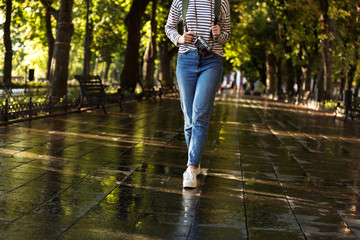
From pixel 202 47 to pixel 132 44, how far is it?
22.1m

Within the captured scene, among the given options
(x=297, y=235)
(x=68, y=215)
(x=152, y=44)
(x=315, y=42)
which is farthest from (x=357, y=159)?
(x=315, y=42)

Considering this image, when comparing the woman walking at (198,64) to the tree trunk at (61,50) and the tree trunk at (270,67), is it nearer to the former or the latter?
the tree trunk at (61,50)

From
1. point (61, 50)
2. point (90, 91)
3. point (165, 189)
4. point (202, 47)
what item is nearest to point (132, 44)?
A: point (61, 50)

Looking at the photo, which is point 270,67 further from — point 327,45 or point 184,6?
point 184,6

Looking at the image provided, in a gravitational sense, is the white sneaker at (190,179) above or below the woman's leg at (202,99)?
below

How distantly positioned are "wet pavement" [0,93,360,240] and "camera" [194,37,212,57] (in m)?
1.38

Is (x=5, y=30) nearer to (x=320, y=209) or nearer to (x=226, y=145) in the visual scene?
(x=226, y=145)

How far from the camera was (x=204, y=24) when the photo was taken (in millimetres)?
6098

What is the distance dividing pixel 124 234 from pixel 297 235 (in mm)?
1281

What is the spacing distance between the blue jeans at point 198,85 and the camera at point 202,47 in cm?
10

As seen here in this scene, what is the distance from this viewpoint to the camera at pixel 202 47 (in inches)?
232

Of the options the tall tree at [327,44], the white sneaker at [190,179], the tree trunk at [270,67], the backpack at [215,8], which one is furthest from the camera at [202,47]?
the tree trunk at [270,67]

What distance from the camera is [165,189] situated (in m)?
5.88

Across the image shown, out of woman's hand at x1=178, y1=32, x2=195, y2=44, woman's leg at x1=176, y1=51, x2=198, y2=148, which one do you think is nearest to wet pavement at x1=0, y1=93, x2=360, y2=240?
woman's leg at x1=176, y1=51, x2=198, y2=148
